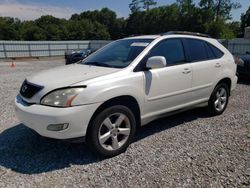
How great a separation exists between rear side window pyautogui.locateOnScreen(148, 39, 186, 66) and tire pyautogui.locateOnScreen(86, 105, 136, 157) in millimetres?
Result: 1093

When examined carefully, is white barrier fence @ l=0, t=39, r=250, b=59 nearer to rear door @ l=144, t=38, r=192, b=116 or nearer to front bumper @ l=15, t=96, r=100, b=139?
rear door @ l=144, t=38, r=192, b=116

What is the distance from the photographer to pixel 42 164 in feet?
10.4

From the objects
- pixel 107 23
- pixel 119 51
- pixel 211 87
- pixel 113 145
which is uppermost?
pixel 107 23

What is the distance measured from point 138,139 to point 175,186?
1.30m

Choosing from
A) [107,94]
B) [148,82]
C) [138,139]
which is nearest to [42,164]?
[107,94]

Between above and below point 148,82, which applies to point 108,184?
below

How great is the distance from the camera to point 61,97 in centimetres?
292

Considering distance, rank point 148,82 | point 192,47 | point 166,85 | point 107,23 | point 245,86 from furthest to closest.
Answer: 1. point 107,23
2. point 245,86
3. point 192,47
4. point 166,85
5. point 148,82

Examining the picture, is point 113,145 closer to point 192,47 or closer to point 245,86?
point 192,47

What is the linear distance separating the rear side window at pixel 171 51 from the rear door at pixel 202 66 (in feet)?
0.60

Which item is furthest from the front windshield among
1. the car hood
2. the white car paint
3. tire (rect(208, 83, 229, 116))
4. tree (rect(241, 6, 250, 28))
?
tree (rect(241, 6, 250, 28))

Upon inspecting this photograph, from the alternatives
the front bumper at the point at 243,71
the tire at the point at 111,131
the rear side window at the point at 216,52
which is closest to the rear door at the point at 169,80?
A: the tire at the point at 111,131

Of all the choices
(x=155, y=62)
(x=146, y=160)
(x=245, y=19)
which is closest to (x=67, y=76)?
(x=155, y=62)

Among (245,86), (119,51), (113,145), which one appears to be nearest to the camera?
(113,145)
